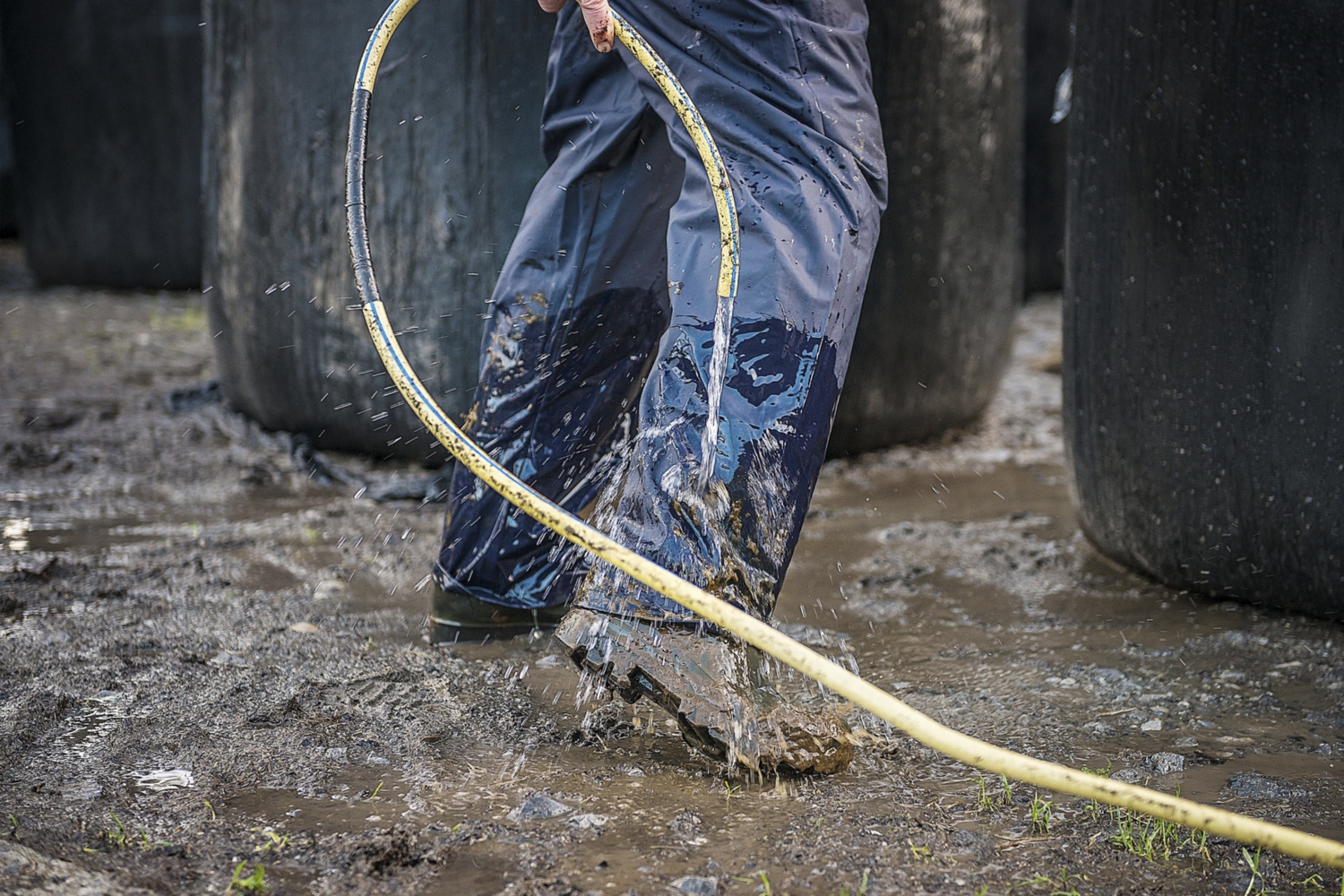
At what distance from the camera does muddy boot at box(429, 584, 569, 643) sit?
1765mm

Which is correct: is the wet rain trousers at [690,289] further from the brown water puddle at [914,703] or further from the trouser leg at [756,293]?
the brown water puddle at [914,703]

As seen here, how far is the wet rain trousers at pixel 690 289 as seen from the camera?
51.7 inches

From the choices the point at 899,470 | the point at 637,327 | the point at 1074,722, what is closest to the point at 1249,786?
the point at 1074,722

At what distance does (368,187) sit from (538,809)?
1613 millimetres

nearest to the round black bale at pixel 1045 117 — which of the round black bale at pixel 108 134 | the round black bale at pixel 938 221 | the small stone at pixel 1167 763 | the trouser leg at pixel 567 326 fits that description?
the round black bale at pixel 938 221

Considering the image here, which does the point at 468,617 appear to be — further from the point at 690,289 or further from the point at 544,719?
the point at 690,289

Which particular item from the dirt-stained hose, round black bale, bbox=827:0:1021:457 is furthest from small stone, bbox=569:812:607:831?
round black bale, bbox=827:0:1021:457

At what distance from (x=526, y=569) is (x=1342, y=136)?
47.5 inches

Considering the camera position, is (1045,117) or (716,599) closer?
(716,599)

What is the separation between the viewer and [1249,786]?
→ 1.30 meters

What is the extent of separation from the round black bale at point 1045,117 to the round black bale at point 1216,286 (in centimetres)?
306

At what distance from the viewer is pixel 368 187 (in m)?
2.51

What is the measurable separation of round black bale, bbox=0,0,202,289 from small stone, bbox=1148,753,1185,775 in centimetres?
455

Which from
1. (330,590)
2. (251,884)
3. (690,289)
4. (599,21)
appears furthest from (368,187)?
(251,884)
